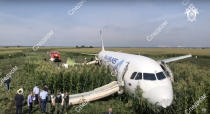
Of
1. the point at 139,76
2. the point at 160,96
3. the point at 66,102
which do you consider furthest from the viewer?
the point at 66,102

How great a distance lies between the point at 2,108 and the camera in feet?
60.7

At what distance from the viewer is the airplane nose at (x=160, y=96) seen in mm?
14600

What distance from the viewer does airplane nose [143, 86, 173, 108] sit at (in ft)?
47.9

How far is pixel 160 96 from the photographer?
14.8m

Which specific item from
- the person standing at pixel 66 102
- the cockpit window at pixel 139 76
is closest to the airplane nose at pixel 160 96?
the cockpit window at pixel 139 76

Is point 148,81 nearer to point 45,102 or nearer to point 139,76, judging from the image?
point 139,76

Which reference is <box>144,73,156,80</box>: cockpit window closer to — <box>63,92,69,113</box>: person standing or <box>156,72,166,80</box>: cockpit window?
<box>156,72,166,80</box>: cockpit window

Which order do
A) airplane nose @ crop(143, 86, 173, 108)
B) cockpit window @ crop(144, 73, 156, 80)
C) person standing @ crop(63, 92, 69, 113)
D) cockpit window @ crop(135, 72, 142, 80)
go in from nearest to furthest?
airplane nose @ crop(143, 86, 173, 108)
cockpit window @ crop(144, 73, 156, 80)
cockpit window @ crop(135, 72, 142, 80)
person standing @ crop(63, 92, 69, 113)

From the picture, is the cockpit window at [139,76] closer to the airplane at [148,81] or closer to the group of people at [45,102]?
the airplane at [148,81]

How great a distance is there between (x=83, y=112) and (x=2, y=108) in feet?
23.4

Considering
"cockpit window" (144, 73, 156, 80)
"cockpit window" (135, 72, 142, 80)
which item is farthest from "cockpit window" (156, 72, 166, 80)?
"cockpit window" (135, 72, 142, 80)

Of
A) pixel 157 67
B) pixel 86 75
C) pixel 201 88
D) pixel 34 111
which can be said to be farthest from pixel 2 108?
pixel 201 88

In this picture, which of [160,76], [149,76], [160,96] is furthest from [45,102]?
[160,76]

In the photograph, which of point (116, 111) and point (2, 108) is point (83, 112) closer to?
point (116, 111)
